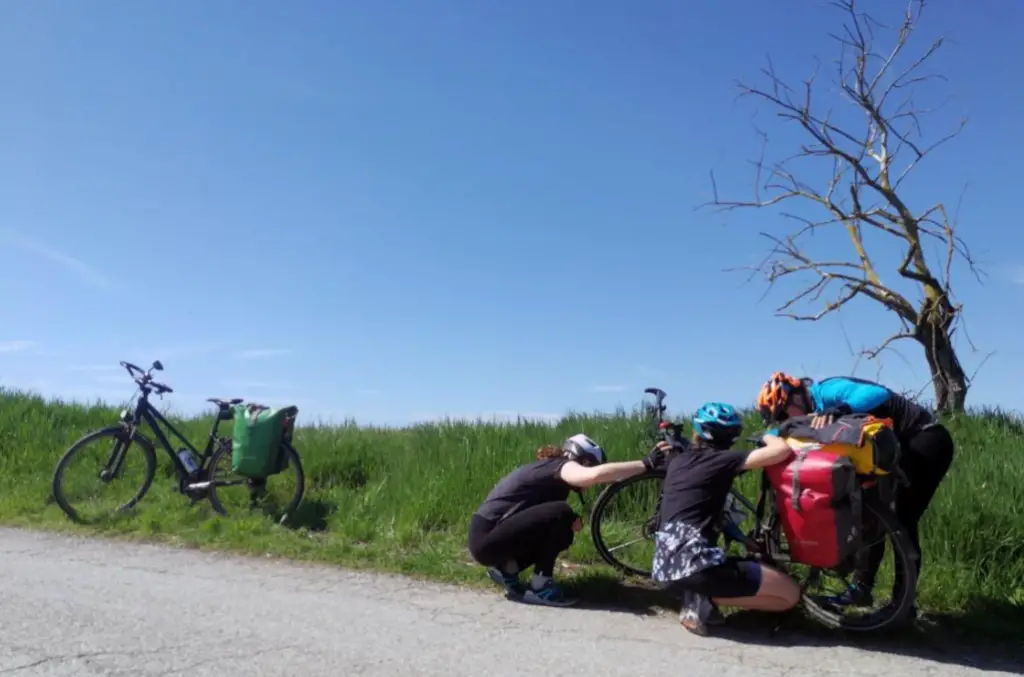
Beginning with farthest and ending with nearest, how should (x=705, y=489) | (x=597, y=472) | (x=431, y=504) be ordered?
(x=431, y=504) < (x=597, y=472) < (x=705, y=489)

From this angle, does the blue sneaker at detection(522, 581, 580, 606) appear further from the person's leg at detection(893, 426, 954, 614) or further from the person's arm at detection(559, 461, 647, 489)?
the person's leg at detection(893, 426, 954, 614)

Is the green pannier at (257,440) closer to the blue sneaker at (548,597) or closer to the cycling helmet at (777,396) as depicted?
the blue sneaker at (548,597)

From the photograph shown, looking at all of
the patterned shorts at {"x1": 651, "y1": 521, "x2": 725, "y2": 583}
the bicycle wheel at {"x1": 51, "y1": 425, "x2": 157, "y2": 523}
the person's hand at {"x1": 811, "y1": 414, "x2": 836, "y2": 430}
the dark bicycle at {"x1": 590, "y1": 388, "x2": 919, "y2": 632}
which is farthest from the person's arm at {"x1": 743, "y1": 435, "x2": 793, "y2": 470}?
the bicycle wheel at {"x1": 51, "y1": 425, "x2": 157, "y2": 523}

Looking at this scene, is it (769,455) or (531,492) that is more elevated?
(769,455)

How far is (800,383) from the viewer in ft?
20.7

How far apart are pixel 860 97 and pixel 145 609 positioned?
1073 centimetres

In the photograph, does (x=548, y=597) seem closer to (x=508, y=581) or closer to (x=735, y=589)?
(x=508, y=581)

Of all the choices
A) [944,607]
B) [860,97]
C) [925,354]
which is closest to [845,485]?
[944,607]

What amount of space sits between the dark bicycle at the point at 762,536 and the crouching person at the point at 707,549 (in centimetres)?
31

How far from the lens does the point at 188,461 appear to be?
373 inches

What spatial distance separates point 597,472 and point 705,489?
78cm

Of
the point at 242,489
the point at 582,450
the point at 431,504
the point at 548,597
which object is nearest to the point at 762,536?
the point at 582,450

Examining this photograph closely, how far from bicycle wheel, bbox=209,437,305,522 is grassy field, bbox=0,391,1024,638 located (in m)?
0.19

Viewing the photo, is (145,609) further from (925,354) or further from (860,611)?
(925,354)
